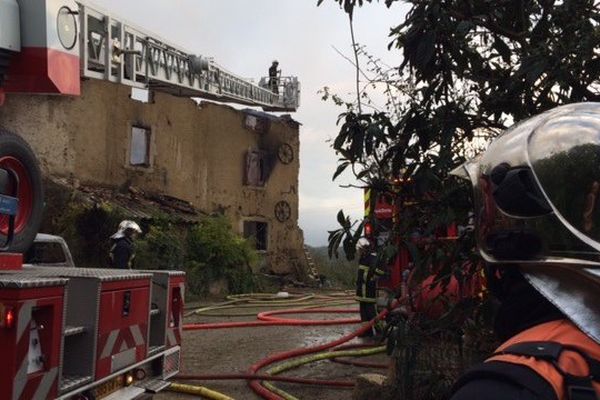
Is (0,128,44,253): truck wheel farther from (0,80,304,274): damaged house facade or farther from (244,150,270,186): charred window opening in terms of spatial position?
(244,150,270,186): charred window opening

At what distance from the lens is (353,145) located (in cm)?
330

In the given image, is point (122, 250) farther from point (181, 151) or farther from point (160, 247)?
point (181, 151)

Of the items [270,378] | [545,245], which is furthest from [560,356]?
[270,378]

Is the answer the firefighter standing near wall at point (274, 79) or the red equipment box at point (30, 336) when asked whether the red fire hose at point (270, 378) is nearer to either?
the red equipment box at point (30, 336)

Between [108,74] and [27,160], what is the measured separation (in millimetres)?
5654

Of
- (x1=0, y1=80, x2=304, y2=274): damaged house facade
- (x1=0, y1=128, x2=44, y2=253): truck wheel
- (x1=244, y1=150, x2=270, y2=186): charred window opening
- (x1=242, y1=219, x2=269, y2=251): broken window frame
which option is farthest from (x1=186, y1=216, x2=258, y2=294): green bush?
(x1=0, y1=128, x2=44, y2=253): truck wheel

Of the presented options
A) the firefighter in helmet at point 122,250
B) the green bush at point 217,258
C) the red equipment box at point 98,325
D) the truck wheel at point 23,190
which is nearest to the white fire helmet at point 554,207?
the red equipment box at point 98,325

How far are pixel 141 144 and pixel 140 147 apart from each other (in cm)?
9

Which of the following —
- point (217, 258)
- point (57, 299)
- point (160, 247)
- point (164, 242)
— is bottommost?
point (57, 299)

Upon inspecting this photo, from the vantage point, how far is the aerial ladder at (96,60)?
4133 mm

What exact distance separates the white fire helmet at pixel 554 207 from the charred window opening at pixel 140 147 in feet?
49.9

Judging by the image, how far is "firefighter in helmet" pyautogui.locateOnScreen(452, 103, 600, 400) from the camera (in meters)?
1.02

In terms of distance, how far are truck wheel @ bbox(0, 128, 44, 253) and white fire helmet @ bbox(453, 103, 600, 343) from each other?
3450 mm

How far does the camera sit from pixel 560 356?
998 millimetres
